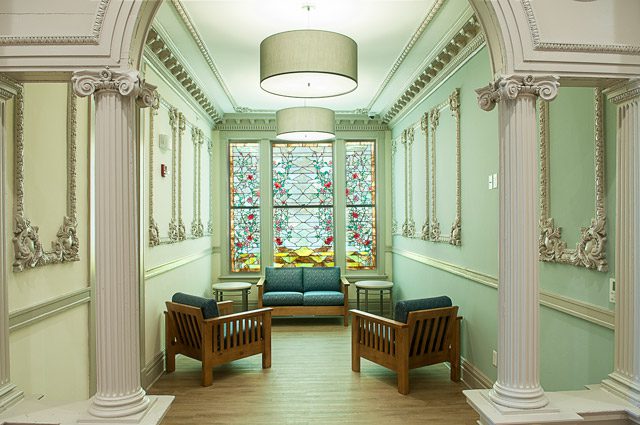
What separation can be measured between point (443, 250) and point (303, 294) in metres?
2.69

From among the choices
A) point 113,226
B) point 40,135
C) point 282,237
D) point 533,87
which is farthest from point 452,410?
point 282,237

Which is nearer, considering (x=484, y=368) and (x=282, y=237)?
(x=484, y=368)

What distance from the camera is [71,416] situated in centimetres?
218

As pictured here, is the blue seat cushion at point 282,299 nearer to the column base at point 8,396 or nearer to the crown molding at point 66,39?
the column base at point 8,396

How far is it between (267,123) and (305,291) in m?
2.73

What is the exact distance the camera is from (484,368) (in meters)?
4.20

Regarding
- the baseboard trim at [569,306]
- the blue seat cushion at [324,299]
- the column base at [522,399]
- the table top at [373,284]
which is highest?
the baseboard trim at [569,306]

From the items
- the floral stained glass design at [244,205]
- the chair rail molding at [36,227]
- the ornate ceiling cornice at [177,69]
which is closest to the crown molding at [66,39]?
the chair rail molding at [36,227]

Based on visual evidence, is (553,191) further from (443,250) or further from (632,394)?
(443,250)

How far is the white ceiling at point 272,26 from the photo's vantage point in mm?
4074

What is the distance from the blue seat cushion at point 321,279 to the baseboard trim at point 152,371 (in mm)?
3038

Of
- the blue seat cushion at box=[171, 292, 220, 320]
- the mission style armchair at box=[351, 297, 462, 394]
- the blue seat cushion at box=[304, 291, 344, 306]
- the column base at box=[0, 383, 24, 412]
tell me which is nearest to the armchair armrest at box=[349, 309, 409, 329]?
the mission style armchair at box=[351, 297, 462, 394]

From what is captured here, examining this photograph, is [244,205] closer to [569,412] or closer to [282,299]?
[282,299]

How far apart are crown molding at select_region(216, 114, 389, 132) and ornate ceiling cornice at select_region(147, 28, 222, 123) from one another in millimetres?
712
